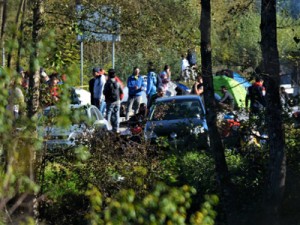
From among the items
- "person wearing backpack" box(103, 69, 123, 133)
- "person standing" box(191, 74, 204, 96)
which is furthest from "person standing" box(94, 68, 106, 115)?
"person standing" box(191, 74, 204, 96)

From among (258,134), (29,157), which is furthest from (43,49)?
(258,134)

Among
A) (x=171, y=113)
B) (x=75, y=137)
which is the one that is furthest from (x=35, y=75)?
(x=171, y=113)

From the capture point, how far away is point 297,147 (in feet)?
33.0

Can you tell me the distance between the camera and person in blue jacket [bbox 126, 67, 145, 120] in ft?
71.2

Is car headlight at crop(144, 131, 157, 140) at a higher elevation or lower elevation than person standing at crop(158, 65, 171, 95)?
lower

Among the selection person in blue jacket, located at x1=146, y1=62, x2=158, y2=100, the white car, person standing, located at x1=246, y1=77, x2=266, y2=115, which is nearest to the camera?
the white car

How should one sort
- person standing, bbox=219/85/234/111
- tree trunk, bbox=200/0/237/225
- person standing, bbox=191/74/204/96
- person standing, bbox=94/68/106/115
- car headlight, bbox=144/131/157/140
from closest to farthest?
tree trunk, bbox=200/0/237/225 → person standing, bbox=191/74/204/96 → person standing, bbox=219/85/234/111 → car headlight, bbox=144/131/157/140 → person standing, bbox=94/68/106/115

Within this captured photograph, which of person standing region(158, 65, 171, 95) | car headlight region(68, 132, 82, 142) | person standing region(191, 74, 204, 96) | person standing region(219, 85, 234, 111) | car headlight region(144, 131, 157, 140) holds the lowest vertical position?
car headlight region(144, 131, 157, 140)

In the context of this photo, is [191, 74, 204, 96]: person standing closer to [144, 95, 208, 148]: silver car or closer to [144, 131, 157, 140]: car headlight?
[144, 95, 208, 148]: silver car

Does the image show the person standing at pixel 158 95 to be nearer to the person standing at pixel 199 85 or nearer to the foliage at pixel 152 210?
the person standing at pixel 199 85

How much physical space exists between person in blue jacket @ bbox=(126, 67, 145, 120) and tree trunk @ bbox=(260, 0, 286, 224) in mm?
12594

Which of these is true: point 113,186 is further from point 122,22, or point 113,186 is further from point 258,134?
point 122,22

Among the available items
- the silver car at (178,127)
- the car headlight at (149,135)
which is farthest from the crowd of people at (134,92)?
the car headlight at (149,135)

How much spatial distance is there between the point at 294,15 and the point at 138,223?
6449 mm
